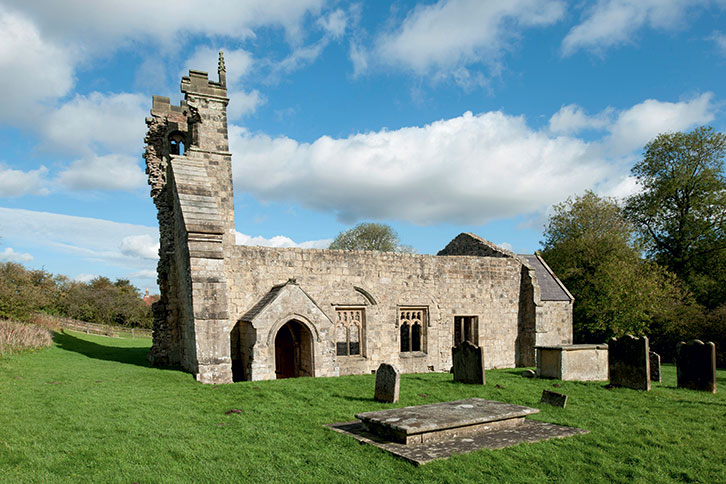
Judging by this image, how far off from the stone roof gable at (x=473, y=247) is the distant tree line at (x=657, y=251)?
8.77 metres

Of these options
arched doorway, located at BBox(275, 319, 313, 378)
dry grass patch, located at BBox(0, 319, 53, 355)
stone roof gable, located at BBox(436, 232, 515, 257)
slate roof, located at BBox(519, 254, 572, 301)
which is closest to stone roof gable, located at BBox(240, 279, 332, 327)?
arched doorway, located at BBox(275, 319, 313, 378)

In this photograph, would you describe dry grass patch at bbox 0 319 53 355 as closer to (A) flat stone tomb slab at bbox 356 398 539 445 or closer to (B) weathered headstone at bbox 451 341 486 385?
(A) flat stone tomb slab at bbox 356 398 539 445

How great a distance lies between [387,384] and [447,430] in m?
2.90

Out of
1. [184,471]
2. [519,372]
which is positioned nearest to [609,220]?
[519,372]

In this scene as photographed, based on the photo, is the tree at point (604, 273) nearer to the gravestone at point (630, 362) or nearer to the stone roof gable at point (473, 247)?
the stone roof gable at point (473, 247)

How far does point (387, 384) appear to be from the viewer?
9.84 meters

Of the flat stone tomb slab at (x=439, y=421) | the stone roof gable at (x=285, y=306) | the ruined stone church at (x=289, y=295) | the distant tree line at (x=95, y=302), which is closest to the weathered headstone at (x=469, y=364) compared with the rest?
the ruined stone church at (x=289, y=295)

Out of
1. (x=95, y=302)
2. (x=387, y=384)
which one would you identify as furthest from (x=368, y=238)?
(x=387, y=384)

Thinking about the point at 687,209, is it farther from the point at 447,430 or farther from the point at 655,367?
the point at 447,430

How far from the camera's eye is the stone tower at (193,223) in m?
11.8

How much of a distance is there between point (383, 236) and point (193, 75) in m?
39.1

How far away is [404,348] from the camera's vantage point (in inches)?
719

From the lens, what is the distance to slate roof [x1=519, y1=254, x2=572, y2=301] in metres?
18.8

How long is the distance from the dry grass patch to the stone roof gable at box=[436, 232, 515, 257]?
1544 centimetres
